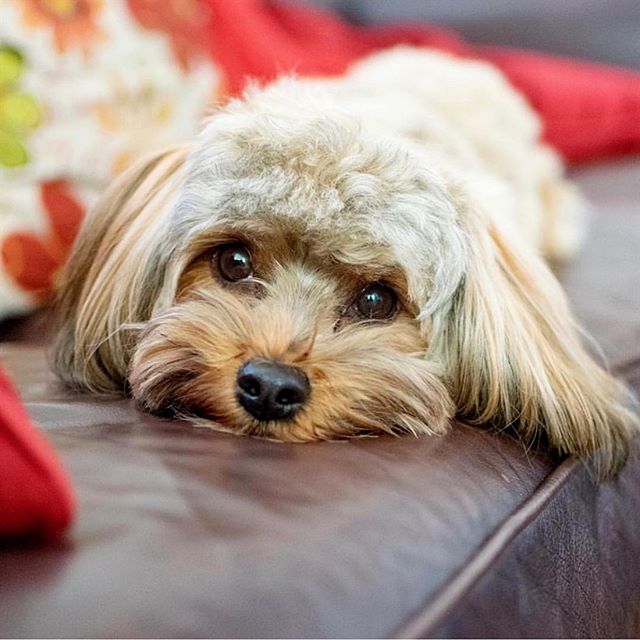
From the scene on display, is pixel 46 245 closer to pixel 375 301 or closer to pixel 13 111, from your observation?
pixel 13 111

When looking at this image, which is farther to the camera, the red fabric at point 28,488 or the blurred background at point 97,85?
the blurred background at point 97,85

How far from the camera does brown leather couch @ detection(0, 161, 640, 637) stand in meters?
0.87

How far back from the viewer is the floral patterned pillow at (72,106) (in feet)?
6.36

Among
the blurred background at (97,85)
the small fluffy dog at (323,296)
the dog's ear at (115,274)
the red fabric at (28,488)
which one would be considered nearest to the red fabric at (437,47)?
the blurred background at (97,85)

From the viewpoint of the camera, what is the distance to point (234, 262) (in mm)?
1604

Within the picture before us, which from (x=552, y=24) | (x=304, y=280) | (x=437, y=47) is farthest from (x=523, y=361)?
(x=552, y=24)

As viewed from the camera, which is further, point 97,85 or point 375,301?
point 97,85

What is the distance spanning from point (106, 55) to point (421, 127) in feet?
2.06

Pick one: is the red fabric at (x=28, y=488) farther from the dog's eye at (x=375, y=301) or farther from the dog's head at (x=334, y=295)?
the dog's eye at (x=375, y=301)

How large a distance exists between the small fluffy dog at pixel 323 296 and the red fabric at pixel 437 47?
2.82 feet

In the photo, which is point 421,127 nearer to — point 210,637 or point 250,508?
point 250,508

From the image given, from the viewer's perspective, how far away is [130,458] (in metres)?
1.13

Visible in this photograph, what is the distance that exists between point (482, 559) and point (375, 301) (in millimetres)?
612

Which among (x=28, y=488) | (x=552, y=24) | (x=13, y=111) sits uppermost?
(x=552, y=24)
